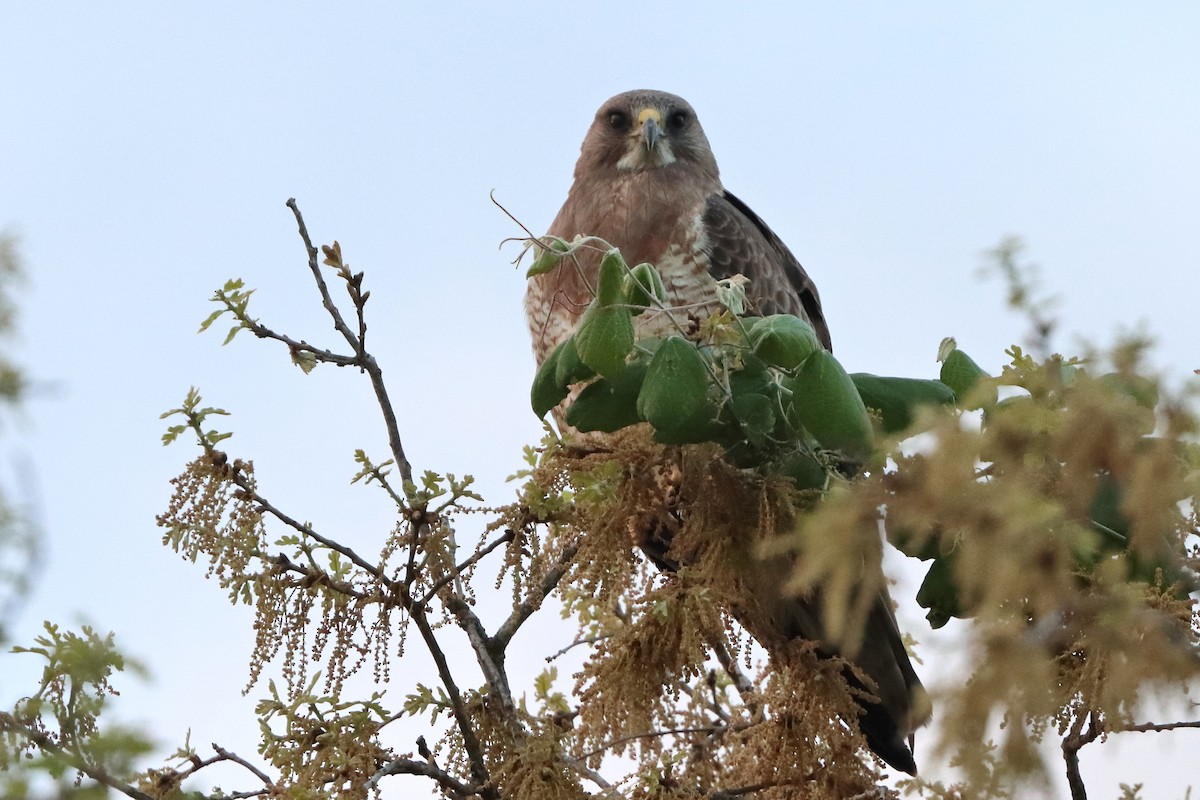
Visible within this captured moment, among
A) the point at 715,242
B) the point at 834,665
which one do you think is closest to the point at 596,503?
the point at 834,665

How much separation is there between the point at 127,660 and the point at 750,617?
1.49 meters

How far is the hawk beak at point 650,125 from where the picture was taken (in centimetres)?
559

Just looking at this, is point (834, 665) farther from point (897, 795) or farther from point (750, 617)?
point (897, 795)

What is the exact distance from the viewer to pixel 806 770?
3434 mm

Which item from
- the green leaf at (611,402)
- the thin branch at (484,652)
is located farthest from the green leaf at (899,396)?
the thin branch at (484,652)

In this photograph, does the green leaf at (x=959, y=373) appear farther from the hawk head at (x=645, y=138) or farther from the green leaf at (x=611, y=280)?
the hawk head at (x=645, y=138)

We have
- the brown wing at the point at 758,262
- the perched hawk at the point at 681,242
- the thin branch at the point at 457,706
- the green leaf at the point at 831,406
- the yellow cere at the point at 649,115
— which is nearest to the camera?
the green leaf at the point at 831,406

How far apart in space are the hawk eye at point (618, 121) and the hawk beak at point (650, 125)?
0.26 ft

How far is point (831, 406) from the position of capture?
7.87 ft

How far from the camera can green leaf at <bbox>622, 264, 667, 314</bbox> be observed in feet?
8.27

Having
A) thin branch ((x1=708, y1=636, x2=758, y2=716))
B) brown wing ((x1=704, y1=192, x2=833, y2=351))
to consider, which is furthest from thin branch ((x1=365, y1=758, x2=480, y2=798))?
brown wing ((x1=704, y1=192, x2=833, y2=351))

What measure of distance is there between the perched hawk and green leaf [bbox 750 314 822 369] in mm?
1322

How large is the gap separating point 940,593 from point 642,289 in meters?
0.98

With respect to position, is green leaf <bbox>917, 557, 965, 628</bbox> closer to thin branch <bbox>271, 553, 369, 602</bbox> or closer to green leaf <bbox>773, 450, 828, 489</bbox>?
green leaf <bbox>773, 450, 828, 489</bbox>
